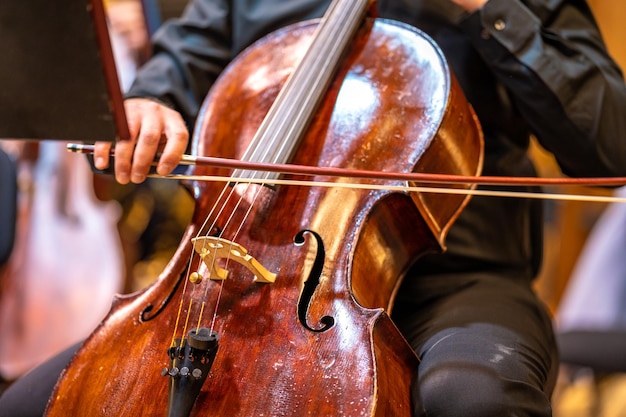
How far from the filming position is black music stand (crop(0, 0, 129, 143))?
624 mm

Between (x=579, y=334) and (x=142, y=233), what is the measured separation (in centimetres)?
127

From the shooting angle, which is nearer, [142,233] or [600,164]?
[600,164]

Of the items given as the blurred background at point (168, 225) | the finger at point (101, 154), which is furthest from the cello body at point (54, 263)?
the finger at point (101, 154)

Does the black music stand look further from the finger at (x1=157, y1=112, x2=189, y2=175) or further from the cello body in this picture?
the cello body

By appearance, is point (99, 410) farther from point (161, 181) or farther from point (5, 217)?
point (161, 181)

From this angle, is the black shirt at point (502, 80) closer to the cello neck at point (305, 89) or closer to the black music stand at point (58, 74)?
the cello neck at point (305, 89)

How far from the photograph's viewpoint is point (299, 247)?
2.53 ft

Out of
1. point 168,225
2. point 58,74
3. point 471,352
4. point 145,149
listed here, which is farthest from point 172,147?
point 168,225

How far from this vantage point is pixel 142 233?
83.4 inches

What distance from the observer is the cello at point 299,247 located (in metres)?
0.66

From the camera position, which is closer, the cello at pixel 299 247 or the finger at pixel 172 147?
the cello at pixel 299 247

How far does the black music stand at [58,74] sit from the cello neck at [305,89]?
22 cm

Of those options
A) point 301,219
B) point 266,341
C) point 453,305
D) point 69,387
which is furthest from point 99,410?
point 453,305

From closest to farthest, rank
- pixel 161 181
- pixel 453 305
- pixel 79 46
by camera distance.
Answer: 1. pixel 79 46
2. pixel 453 305
3. pixel 161 181
